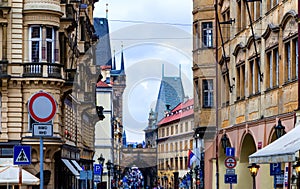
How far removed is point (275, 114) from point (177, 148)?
245ft

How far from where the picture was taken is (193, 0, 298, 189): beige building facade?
98.8ft

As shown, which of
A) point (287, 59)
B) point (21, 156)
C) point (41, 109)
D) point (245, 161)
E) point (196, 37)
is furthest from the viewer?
point (196, 37)

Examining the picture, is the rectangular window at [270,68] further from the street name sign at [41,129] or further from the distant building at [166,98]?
the distant building at [166,98]

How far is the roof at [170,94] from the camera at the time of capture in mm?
98787

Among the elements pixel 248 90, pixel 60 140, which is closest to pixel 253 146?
pixel 248 90

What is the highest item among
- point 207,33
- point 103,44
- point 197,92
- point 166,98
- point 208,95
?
point 103,44

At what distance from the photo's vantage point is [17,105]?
121ft

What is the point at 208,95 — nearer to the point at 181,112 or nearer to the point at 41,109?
the point at 41,109

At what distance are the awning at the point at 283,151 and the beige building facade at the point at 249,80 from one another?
9.95ft

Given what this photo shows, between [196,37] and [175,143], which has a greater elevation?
[196,37]

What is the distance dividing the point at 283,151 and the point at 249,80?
15.3m

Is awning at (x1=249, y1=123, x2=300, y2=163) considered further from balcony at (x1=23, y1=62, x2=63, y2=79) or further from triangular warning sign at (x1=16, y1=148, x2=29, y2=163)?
balcony at (x1=23, y1=62, x2=63, y2=79)

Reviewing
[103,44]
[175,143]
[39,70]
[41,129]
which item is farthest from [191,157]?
[103,44]

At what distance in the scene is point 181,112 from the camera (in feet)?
344
